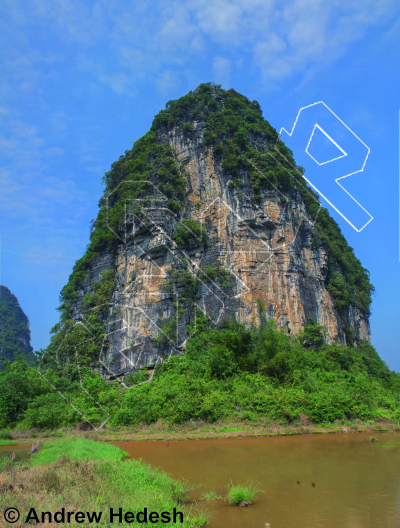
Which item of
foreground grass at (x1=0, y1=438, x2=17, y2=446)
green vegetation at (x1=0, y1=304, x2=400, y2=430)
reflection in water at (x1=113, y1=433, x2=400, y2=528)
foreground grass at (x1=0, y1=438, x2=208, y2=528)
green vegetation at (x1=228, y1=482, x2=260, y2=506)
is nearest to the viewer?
foreground grass at (x1=0, y1=438, x2=208, y2=528)

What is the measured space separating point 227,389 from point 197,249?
1164 centimetres

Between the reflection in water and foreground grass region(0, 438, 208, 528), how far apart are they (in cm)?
75

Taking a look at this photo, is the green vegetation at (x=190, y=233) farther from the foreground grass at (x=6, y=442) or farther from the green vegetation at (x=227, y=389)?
the foreground grass at (x=6, y=442)

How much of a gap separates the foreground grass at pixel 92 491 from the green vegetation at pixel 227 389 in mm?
11793

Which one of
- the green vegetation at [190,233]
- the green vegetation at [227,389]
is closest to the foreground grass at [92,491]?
the green vegetation at [227,389]

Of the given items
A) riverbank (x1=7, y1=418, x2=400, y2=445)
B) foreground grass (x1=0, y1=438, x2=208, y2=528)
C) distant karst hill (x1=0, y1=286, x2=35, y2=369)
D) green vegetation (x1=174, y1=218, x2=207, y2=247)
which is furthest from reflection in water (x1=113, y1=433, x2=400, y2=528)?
distant karst hill (x1=0, y1=286, x2=35, y2=369)

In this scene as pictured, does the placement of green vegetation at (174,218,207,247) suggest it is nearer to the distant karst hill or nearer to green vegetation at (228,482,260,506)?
green vegetation at (228,482,260,506)

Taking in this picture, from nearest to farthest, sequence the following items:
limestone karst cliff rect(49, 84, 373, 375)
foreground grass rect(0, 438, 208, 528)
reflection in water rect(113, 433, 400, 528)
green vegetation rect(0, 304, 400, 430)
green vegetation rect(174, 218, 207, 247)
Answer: foreground grass rect(0, 438, 208, 528)
reflection in water rect(113, 433, 400, 528)
green vegetation rect(0, 304, 400, 430)
limestone karst cliff rect(49, 84, 373, 375)
green vegetation rect(174, 218, 207, 247)

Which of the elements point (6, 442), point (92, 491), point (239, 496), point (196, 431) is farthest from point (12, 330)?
point (239, 496)

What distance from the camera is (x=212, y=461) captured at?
1133 centimetres

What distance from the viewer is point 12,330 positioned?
59250 millimetres

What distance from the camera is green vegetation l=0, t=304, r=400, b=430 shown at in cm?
1939

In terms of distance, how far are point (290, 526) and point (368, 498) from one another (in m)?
2.30

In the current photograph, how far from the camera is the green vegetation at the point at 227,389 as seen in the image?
1939cm
